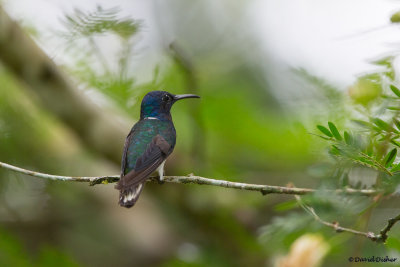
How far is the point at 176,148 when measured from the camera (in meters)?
3.68

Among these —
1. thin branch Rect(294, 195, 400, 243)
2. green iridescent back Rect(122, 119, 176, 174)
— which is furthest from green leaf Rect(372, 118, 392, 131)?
green iridescent back Rect(122, 119, 176, 174)

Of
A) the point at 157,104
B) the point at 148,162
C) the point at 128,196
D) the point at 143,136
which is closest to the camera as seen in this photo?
the point at 128,196

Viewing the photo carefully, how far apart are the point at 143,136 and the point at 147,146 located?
0.14m

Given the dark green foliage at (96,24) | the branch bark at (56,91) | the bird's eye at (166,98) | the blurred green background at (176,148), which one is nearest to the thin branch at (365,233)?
the blurred green background at (176,148)

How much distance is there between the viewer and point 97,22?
1730mm

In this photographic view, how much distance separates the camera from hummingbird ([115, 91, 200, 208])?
6.06 feet

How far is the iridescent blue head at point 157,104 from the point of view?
8.19 feet

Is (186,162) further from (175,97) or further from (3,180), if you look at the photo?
(3,180)

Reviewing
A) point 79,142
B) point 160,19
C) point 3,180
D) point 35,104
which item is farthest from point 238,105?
point 3,180

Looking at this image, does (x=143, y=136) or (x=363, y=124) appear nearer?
(x=363, y=124)

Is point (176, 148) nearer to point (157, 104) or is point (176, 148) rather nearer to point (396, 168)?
point (157, 104)

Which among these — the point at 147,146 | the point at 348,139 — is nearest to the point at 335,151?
the point at 348,139

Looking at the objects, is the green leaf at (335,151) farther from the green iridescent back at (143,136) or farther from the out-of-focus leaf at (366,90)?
the green iridescent back at (143,136)

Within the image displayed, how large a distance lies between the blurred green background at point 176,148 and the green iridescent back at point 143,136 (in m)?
0.13
